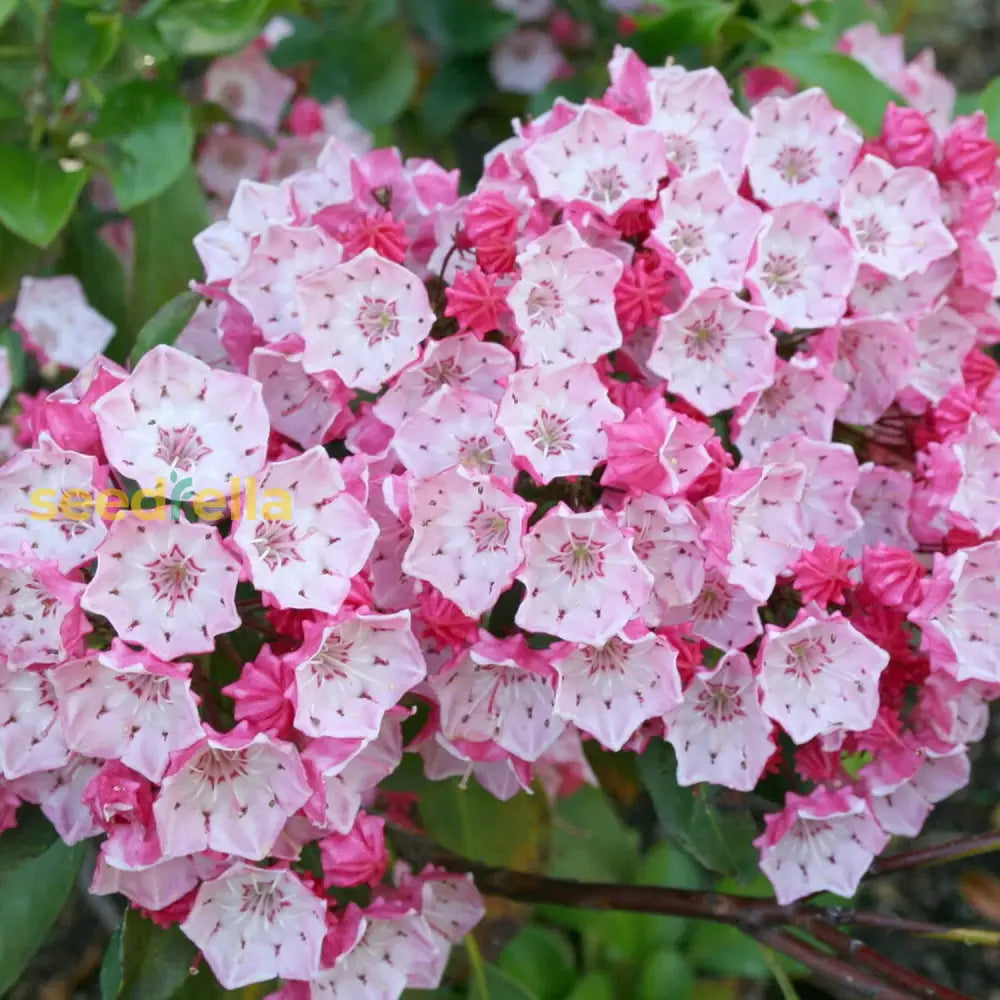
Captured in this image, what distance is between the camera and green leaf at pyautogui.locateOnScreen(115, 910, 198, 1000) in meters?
1.08

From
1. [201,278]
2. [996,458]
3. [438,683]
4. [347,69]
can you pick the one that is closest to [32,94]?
[201,278]

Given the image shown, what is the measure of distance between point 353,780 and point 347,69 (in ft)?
4.02

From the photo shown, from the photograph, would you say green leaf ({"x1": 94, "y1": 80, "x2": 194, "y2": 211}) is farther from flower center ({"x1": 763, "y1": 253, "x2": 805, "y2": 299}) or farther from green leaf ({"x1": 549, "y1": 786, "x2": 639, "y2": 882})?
green leaf ({"x1": 549, "y1": 786, "x2": 639, "y2": 882})

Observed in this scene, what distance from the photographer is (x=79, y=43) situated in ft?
4.95

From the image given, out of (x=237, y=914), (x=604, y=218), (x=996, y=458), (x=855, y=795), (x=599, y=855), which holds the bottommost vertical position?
(x=599, y=855)

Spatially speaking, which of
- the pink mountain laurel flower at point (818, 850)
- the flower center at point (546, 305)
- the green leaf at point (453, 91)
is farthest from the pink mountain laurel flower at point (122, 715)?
the green leaf at point (453, 91)

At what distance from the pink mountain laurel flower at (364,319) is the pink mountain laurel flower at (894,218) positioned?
44 centimetres

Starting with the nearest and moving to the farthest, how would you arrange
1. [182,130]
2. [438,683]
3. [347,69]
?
1. [438,683]
2. [182,130]
3. [347,69]

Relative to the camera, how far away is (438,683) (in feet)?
3.43

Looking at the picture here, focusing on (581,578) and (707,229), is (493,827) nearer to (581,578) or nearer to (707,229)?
(581,578)

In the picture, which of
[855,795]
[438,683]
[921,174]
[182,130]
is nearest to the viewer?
[438,683]

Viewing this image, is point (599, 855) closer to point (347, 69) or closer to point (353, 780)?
point (353, 780)

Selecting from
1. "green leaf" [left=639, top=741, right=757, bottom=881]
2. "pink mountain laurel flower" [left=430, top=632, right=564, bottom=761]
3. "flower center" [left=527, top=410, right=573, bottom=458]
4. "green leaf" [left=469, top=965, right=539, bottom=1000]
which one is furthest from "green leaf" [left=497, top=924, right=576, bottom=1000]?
"flower center" [left=527, top=410, right=573, bottom=458]

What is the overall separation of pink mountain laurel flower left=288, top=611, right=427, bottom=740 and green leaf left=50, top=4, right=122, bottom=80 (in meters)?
0.89
